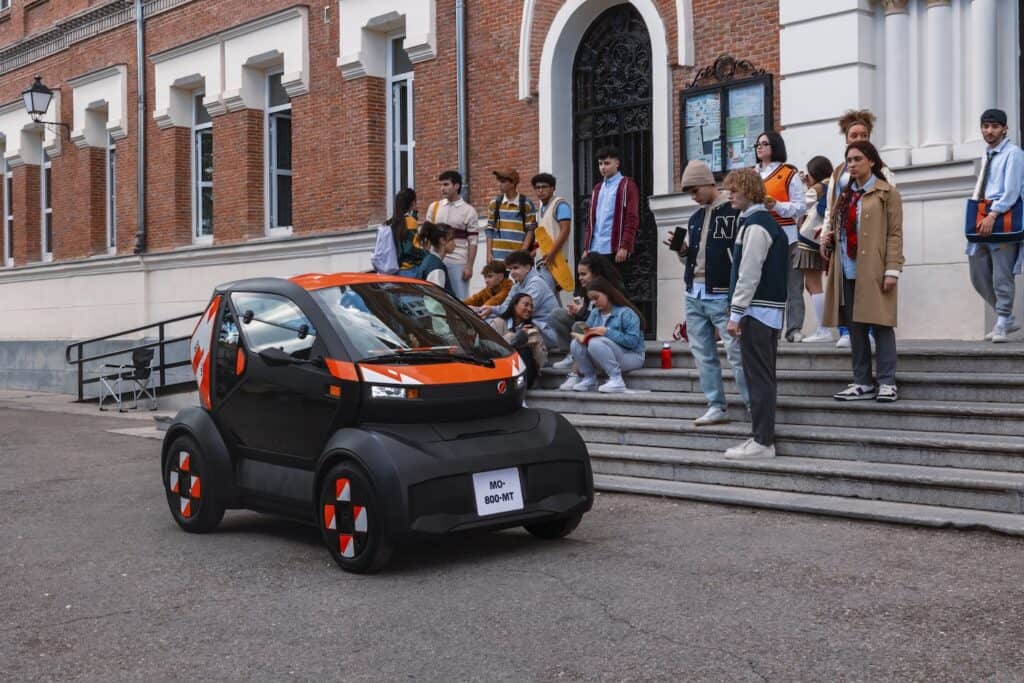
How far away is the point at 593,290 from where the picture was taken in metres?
11.5

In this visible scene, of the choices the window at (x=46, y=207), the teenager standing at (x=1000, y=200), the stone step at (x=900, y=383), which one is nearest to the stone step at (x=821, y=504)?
the stone step at (x=900, y=383)

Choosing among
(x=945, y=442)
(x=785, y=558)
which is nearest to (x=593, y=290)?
(x=945, y=442)

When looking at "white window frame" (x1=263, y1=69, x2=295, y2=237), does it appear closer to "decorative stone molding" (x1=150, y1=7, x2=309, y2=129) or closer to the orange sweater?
"decorative stone molding" (x1=150, y1=7, x2=309, y2=129)

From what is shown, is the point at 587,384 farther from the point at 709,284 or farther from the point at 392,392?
the point at 392,392

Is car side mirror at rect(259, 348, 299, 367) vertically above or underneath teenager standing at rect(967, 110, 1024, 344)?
underneath

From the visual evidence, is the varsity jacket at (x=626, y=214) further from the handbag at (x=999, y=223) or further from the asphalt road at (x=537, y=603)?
the asphalt road at (x=537, y=603)

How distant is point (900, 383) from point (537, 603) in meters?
4.47

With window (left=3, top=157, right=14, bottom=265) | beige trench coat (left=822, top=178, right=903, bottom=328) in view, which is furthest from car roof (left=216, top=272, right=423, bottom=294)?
window (left=3, top=157, right=14, bottom=265)

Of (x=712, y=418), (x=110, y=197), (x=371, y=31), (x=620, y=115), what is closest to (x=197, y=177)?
(x=110, y=197)

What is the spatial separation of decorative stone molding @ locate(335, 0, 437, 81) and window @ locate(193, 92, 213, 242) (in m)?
4.47

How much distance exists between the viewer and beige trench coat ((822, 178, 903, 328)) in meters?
9.00

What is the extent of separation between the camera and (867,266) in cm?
912

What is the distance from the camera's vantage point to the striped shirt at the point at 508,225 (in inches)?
527

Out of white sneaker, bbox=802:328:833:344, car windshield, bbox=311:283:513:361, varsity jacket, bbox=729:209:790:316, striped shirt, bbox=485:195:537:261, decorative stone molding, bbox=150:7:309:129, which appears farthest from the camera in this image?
decorative stone molding, bbox=150:7:309:129
